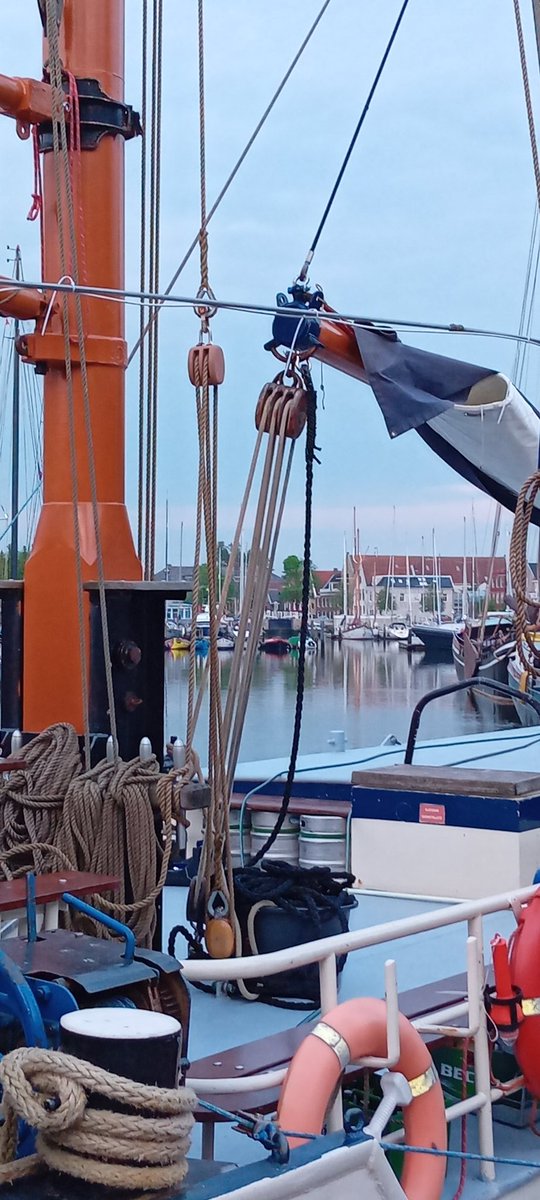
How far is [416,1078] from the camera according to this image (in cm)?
331

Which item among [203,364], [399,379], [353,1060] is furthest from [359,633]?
[353,1060]

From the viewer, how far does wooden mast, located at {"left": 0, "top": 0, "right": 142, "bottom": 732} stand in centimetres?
472

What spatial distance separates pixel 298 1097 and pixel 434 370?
4.23 metres

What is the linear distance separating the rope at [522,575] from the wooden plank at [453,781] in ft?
3.23

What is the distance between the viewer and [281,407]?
16.6 ft

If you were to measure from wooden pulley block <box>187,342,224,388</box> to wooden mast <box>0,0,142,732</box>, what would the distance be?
524mm

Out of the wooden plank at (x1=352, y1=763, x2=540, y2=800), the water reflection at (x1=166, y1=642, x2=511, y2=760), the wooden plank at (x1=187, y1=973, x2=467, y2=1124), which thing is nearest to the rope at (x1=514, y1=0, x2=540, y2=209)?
the wooden plank at (x1=352, y1=763, x2=540, y2=800)

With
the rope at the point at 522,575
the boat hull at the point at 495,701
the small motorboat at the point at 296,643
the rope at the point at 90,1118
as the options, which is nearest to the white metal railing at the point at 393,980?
the rope at the point at 90,1118

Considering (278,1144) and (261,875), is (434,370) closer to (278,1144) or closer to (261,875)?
(261,875)

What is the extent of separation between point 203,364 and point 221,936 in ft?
6.97

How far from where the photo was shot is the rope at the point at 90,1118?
7.13 feet

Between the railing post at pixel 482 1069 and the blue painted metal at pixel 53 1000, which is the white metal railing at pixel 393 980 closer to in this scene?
the railing post at pixel 482 1069

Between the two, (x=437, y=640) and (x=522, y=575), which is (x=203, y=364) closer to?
(x=522, y=575)

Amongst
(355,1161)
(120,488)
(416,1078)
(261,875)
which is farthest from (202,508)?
(355,1161)
